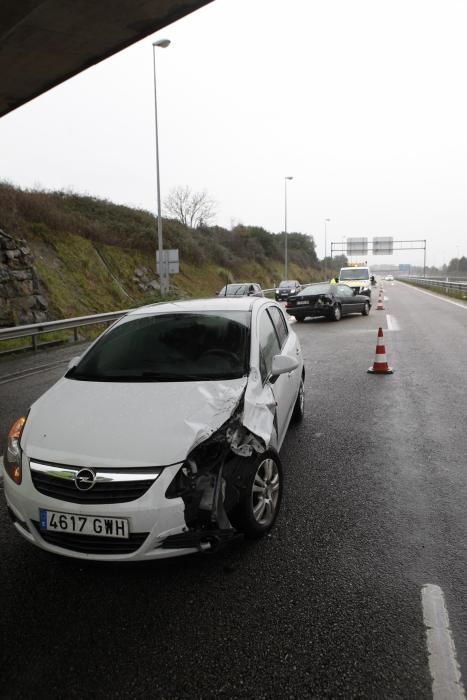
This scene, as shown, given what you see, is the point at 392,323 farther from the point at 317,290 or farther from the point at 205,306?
the point at 205,306

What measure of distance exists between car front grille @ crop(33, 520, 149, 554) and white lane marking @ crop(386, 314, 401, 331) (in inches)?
554

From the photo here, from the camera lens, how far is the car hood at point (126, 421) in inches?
108

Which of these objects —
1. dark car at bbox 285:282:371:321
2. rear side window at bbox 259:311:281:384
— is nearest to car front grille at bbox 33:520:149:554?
rear side window at bbox 259:311:281:384

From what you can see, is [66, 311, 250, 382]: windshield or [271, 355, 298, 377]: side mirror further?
[271, 355, 298, 377]: side mirror

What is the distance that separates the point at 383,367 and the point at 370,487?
510 centimetres

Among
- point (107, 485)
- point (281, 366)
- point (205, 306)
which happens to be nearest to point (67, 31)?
point (205, 306)

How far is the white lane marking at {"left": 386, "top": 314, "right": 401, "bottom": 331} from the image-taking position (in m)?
15.7

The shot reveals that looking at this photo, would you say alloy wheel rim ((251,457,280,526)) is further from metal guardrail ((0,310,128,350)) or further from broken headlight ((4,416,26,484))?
metal guardrail ((0,310,128,350))

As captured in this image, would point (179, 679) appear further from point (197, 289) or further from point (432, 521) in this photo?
point (197, 289)

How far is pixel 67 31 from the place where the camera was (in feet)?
24.1

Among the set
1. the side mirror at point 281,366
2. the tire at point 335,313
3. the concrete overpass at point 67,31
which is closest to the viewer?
the side mirror at point 281,366

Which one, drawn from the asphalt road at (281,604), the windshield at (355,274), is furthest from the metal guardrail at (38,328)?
the windshield at (355,274)

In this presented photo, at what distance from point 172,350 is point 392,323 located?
14578 millimetres

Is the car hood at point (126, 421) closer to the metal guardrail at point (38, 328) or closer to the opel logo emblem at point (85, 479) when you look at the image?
the opel logo emblem at point (85, 479)
